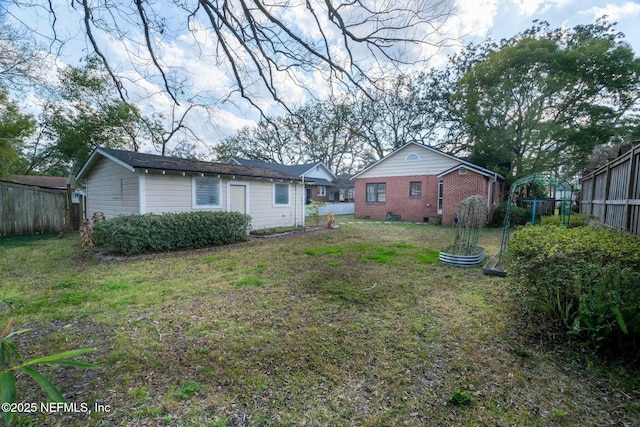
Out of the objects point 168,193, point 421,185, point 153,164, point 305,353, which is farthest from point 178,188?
point 421,185

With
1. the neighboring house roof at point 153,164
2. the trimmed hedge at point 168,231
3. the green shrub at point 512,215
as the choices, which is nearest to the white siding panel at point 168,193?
the neighboring house roof at point 153,164

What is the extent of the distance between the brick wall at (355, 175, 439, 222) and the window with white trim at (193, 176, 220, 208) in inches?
435

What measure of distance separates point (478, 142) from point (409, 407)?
18219 millimetres

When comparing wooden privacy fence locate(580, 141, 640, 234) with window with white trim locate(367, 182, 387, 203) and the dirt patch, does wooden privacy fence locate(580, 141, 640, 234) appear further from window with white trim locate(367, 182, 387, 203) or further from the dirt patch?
window with white trim locate(367, 182, 387, 203)

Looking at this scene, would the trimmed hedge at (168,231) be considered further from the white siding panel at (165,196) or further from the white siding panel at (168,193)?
the white siding panel at (165,196)

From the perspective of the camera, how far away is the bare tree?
3691 mm

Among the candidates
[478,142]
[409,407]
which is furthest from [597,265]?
[478,142]

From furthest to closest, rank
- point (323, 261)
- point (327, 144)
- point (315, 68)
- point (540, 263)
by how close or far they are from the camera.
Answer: point (327, 144), point (323, 261), point (315, 68), point (540, 263)

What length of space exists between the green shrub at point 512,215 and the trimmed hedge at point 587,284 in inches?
467

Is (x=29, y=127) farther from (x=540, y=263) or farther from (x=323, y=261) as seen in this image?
(x=540, y=263)

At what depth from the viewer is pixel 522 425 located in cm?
198

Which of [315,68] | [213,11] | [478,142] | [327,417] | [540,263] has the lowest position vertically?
[327,417]

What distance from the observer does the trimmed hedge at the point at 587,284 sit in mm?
2572

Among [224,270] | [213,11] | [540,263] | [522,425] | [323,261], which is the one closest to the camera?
[522,425]
